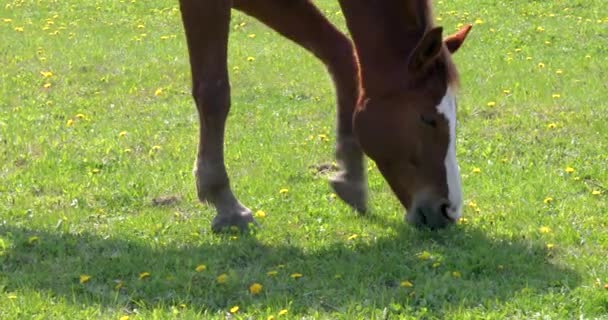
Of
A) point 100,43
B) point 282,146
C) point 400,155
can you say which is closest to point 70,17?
point 100,43

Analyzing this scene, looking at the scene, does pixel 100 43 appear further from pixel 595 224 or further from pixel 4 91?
pixel 595 224

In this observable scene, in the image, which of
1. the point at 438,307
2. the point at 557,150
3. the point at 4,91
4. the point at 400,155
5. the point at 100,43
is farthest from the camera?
the point at 100,43

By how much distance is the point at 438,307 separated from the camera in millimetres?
4543

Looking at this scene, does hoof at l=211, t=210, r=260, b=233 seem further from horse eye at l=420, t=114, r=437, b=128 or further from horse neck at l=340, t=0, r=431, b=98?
horse eye at l=420, t=114, r=437, b=128

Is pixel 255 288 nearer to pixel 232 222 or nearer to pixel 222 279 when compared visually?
pixel 222 279

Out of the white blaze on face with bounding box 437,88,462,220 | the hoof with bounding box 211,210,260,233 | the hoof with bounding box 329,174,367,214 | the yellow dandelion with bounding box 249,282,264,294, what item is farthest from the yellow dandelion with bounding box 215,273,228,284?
the hoof with bounding box 329,174,367,214

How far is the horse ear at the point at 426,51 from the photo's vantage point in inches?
209

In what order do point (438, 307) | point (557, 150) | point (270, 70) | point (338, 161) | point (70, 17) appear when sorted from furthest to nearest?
point (70, 17)
point (270, 70)
point (557, 150)
point (338, 161)
point (438, 307)

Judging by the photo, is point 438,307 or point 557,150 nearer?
point 438,307

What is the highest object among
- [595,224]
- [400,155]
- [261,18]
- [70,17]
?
[261,18]

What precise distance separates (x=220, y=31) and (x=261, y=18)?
0.87 meters

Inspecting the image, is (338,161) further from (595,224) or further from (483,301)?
(483,301)

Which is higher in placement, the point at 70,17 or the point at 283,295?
the point at 283,295

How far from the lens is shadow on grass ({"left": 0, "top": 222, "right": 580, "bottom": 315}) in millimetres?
4676
